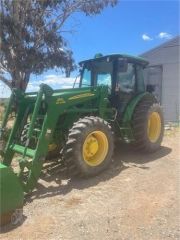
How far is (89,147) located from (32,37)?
1053 cm

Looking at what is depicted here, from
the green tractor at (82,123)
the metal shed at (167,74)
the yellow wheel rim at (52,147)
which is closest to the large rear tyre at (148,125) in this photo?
the green tractor at (82,123)

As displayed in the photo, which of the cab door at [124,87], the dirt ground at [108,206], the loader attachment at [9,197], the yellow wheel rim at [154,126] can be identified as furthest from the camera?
the yellow wheel rim at [154,126]

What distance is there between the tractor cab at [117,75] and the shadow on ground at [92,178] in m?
1.02

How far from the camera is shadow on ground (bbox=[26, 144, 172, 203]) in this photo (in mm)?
5402

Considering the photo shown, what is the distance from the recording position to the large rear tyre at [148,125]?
23.5 feet

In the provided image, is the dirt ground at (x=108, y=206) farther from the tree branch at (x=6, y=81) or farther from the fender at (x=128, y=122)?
the tree branch at (x=6, y=81)

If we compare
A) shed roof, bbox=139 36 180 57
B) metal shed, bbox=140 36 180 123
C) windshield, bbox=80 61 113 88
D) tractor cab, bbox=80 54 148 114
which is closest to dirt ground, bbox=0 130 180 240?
tractor cab, bbox=80 54 148 114

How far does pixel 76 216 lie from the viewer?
4.54 m

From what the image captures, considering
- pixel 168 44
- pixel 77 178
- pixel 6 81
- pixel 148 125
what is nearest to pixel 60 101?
pixel 77 178

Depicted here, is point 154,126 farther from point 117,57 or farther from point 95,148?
point 95,148

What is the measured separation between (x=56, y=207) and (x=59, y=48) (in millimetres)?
12173

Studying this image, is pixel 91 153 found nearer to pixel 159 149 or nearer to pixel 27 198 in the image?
pixel 27 198

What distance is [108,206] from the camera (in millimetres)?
4824

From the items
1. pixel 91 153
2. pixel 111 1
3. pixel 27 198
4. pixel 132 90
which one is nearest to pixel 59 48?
pixel 111 1
